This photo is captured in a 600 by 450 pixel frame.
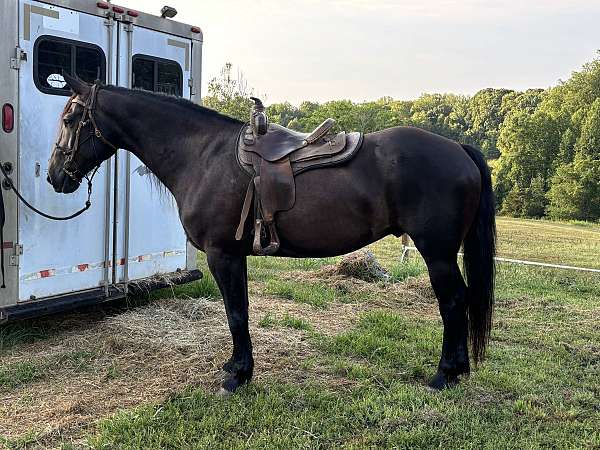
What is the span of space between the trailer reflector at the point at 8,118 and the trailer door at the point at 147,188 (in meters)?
1.06

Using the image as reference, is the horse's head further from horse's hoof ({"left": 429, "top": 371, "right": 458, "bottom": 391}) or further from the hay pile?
the hay pile

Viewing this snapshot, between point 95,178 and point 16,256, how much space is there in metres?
0.99

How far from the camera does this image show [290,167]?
3.77 m

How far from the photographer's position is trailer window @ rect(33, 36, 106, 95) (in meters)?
4.40

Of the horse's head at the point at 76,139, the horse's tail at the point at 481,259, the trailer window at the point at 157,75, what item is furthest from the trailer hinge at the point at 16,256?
the horse's tail at the point at 481,259

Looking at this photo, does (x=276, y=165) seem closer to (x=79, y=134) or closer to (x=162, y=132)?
(x=162, y=132)

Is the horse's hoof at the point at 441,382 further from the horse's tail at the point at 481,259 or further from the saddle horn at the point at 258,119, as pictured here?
the saddle horn at the point at 258,119

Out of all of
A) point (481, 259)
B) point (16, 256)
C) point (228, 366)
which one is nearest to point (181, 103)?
point (16, 256)

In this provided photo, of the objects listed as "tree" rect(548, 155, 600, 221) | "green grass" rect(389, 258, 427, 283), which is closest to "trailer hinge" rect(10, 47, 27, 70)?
"green grass" rect(389, 258, 427, 283)

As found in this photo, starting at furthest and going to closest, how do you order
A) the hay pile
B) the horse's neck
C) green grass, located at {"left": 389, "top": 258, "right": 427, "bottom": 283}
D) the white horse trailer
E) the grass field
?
green grass, located at {"left": 389, "top": 258, "right": 427, "bottom": 283} < the hay pile < the white horse trailer < the horse's neck < the grass field

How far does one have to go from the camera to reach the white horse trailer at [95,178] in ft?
14.1

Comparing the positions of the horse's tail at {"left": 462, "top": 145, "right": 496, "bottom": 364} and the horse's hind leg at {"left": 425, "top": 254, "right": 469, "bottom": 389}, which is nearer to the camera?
the horse's hind leg at {"left": 425, "top": 254, "right": 469, "bottom": 389}

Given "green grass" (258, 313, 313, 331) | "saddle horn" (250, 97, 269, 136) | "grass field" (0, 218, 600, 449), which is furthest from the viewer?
"green grass" (258, 313, 313, 331)

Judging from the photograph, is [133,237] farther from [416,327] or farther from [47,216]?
[416,327]
